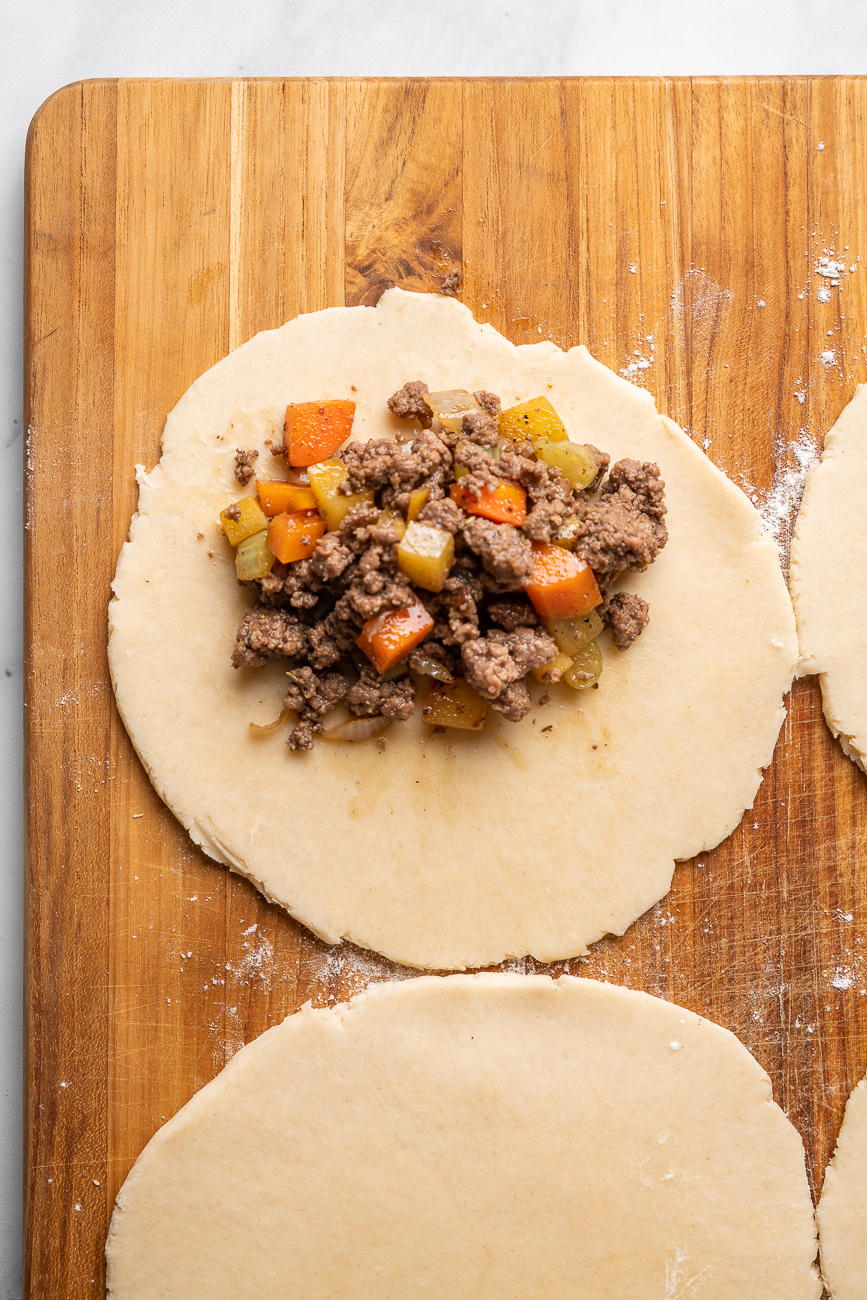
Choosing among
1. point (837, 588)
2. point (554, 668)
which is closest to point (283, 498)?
point (554, 668)

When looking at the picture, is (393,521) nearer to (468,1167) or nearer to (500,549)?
(500,549)

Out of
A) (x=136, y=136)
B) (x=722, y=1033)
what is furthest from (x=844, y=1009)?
(x=136, y=136)

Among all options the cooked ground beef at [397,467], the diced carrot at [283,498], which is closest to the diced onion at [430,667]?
the cooked ground beef at [397,467]

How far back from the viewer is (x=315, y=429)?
8.84ft

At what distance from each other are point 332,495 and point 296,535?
162 millimetres

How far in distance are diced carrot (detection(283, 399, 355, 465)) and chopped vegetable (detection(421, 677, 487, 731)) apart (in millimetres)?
818

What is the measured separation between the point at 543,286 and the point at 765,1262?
127 inches

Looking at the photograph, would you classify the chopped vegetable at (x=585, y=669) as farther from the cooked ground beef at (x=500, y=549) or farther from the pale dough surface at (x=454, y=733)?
the cooked ground beef at (x=500, y=549)

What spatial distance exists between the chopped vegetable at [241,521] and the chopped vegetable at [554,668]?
3.18ft

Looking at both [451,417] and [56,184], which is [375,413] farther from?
[56,184]

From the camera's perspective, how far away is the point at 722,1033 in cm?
277

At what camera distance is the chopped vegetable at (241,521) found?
2.69 m

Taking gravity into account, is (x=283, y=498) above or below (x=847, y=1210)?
above

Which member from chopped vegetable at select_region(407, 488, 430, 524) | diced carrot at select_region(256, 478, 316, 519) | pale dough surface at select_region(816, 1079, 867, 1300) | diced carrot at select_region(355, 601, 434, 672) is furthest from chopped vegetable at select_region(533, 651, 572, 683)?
pale dough surface at select_region(816, 1079, 867, 1300)
